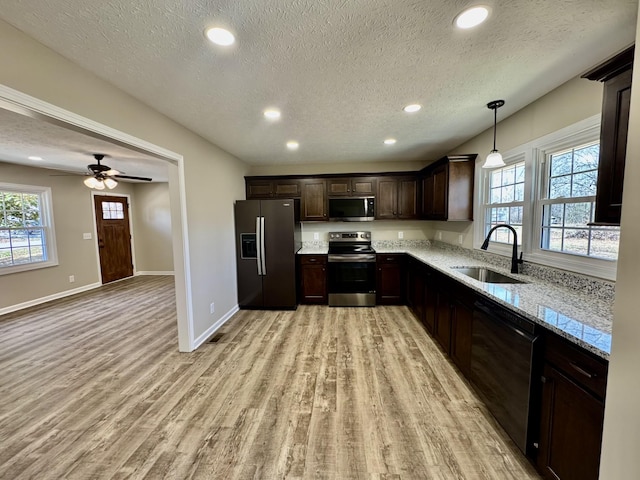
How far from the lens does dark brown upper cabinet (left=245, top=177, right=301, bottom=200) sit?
4535 mm

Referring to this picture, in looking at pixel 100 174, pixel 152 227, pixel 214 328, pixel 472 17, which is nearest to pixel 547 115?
pixel 472 17

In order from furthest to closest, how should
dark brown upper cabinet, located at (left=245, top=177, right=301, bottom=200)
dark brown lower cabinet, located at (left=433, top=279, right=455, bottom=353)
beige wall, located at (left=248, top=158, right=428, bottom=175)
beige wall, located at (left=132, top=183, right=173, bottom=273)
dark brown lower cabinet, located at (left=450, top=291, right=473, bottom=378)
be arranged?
1. beige wall, located at (left=132, top=183, right=173, bottom=273)
2. beige wall, located at (left=248, top=158, right=428, bottom=175)
3. dark brown upper cabinet, located at (left=245, top=177, right=301, bottom=200)
4. dark brown lower cabinet, located at (left=433, top=279, right=455, bottom=353)
5. dark brown lower cabinet, located at (left=450, top=291, right=473, bottom=378)

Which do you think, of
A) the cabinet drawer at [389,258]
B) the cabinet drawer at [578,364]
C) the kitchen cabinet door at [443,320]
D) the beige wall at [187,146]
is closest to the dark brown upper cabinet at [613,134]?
the cabinet drawer at [578,364]

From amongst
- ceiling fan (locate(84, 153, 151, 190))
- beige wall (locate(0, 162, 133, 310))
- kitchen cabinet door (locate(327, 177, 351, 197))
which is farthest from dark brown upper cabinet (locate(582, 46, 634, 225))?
beige wall (locate(0, 162, 133, 310))

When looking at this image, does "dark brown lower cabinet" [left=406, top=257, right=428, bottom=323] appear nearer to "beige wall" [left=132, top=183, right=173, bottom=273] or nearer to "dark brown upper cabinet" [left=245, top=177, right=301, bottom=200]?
"dark brown upper cabinet" [left=245, top=177, right=301, bottom=200]

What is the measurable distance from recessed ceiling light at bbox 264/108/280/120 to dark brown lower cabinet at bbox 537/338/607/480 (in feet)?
8.57

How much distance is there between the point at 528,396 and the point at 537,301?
0.57 metres

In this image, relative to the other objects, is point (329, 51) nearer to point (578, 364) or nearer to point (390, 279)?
point (578, 364)

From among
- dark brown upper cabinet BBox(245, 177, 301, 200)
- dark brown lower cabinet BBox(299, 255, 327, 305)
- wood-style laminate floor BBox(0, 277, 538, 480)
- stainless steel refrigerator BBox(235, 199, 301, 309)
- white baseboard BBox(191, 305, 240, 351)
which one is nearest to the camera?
wood-style laminate floor BBox(0, 277, 538, 480)

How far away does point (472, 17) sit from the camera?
131 centimetres

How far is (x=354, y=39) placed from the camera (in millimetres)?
1471

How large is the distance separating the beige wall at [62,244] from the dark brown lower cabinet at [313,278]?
15.4 feet

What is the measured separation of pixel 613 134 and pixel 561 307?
967mm

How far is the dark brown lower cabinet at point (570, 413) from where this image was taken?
1081mm
